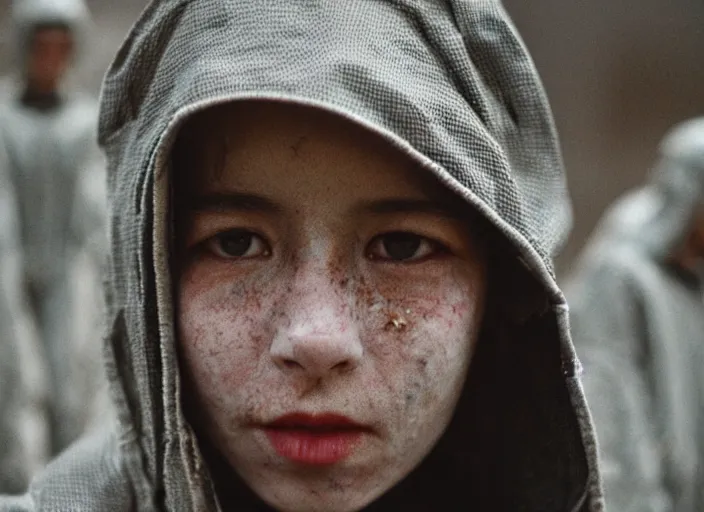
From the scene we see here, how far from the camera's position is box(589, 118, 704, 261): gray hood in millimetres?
6012

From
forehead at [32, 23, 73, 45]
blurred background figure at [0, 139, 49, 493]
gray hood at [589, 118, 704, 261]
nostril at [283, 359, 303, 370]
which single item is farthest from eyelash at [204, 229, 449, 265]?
forehead at [32, 23, 73, 45]

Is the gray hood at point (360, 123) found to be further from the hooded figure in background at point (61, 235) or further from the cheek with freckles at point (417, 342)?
the hooded figure in background at point (61, 235)

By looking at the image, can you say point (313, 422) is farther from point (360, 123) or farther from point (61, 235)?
point (61, 235)

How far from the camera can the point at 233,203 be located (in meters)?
2.00

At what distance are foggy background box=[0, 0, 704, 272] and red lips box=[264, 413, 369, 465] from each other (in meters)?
11.5

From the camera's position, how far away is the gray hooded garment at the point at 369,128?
6.27 feet

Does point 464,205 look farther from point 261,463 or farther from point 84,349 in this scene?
point 84,349

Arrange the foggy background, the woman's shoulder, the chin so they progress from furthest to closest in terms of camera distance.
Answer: the foggy background → the woman's shoulder → the chin

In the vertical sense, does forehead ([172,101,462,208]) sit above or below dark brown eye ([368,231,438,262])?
above

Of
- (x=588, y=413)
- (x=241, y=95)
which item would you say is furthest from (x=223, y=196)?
(x=588, y=413)

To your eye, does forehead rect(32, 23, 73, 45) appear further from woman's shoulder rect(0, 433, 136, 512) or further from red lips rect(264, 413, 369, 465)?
red lips rect(264, 413, 369, 465)

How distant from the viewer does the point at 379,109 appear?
1.89 metres

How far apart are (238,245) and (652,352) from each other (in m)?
4.04

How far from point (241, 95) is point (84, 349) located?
4.63m
